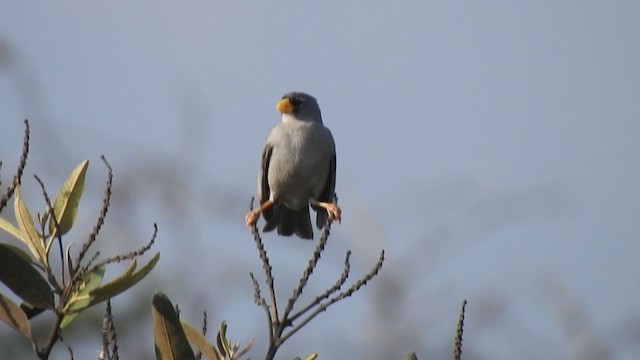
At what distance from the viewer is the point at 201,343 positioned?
3.05 m

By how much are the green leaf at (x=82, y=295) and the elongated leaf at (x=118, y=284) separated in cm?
2

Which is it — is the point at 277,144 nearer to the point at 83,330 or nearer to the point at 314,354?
the point at 314,354

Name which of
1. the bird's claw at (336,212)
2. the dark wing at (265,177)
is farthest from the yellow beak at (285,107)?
the bird's claw at (336,212)

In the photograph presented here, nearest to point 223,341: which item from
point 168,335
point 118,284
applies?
point 168,335

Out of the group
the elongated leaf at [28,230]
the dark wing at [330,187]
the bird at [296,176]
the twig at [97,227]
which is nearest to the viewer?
the twig at [97,227]

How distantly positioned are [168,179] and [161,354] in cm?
1019

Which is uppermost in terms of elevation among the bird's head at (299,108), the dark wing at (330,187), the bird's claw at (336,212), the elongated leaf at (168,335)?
the elongated leaf at (168,335)

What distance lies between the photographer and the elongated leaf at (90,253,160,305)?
2689mm

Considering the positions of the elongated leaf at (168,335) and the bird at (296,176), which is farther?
the bird at (296,176)

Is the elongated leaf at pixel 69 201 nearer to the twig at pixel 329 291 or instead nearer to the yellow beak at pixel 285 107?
the twig at pixel 329 291

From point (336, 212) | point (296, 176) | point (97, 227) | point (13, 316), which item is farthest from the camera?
point (296, 176)

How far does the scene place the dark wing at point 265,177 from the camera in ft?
21.1

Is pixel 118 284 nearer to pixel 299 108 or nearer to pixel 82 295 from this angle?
pixel 82 295

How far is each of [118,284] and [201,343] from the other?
0.41m
